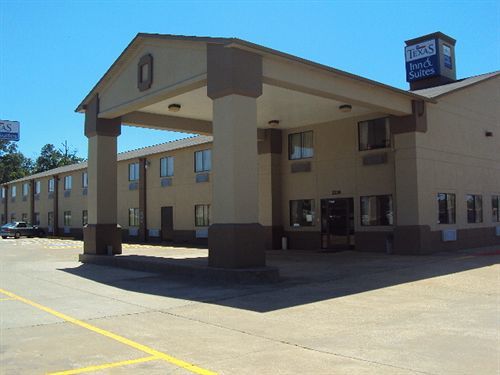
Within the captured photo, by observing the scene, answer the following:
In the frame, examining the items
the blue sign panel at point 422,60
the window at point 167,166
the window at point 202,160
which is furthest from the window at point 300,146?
the window at point 167,166

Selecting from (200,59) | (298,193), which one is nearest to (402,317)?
(200,59)

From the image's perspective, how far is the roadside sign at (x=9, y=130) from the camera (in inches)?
702

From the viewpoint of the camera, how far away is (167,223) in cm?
3319

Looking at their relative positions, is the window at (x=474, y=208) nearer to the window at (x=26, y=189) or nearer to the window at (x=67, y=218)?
the window at (x=67, y=218)

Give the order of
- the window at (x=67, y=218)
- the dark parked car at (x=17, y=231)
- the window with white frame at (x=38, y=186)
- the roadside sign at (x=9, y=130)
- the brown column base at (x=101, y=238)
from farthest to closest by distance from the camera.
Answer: the window with white frame at (x=38, y=186)
the window at (x=67, y=218)
the dark parked car at (x=17, y=231)
the brown column base at (x=101, y=238)
the roadside sign at (x=9, y=130)

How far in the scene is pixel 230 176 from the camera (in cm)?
1317

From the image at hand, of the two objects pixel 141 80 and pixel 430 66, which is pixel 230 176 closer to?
pixel 141 80

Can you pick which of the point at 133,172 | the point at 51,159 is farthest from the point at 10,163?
the point at 133,172

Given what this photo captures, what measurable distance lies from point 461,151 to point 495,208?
14.3 ft

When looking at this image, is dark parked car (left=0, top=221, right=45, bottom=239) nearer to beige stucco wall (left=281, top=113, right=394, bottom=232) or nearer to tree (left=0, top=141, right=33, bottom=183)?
beige stucco wall (left=281, top=113, right=394, bottom=232)

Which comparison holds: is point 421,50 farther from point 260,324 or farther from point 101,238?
point 260,324

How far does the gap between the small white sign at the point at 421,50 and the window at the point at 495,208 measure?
7.52 m

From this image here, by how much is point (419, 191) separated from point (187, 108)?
9065 mm

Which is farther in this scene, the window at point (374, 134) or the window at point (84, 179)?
the window at point (84, 179)
